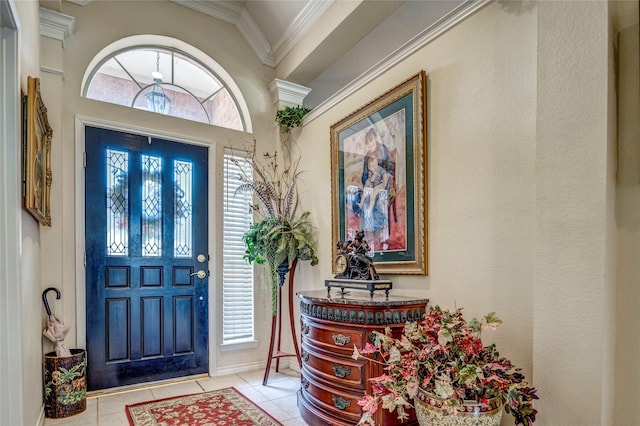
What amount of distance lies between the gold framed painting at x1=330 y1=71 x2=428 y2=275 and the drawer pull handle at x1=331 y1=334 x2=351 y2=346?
0.60 metres

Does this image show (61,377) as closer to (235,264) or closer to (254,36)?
(235,264)

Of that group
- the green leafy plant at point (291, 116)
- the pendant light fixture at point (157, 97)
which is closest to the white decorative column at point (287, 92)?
the green leafy plant at point (291, 116)

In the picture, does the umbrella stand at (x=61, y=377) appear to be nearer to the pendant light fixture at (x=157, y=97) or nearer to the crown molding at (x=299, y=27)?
the pendant light fixture at (x=157, y=97)

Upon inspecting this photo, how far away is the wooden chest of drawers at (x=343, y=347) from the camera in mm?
2213

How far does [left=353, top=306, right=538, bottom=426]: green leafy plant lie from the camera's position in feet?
5.22

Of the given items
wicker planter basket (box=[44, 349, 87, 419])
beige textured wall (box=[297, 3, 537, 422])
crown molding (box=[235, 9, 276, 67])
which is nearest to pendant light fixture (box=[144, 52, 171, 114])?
crown molding (box=[235, 9, 276, 67])

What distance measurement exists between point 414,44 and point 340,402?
2.38 metres

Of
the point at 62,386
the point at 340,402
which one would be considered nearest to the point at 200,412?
the point at 62,386

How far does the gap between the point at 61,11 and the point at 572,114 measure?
3717 mm

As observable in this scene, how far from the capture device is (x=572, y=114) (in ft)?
5.01

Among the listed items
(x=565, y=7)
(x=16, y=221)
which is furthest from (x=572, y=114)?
(x=16, y=221)

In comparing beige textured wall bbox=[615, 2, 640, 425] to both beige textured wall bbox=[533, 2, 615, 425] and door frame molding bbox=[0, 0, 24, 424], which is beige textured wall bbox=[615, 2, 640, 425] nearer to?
beige textured wall bbox=[533, 2, 615, 425]

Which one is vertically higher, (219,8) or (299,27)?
(219,8)

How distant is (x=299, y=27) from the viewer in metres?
3.73
